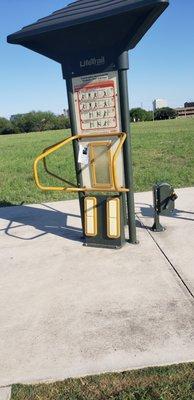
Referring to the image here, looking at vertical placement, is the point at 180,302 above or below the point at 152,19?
below

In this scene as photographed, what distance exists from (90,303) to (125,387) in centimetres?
104

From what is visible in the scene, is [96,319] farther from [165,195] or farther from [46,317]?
[165,195]

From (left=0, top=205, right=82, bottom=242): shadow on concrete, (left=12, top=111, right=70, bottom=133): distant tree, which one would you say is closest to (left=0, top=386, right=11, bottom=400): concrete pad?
(left=0, top=205, right=82, bottom=242): shadow on concrete

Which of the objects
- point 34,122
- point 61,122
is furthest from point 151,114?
point 34,122

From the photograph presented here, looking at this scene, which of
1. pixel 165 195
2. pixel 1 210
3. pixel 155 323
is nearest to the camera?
pixel 155 323

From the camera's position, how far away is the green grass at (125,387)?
2.31 metres

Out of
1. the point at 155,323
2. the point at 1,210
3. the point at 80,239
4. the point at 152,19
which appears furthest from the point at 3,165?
the point at 155,323

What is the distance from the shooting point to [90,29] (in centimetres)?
400

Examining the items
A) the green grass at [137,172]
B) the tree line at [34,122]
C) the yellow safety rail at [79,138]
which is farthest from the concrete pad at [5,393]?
the tree line at [34,122]

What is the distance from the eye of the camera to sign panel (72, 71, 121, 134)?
425cm

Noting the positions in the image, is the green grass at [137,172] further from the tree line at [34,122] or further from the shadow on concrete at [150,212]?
the tree line at [34,122]

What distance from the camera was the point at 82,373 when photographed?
256 cm

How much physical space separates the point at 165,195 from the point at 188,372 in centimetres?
258

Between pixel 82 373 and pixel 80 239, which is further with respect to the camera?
pixel 80 239
